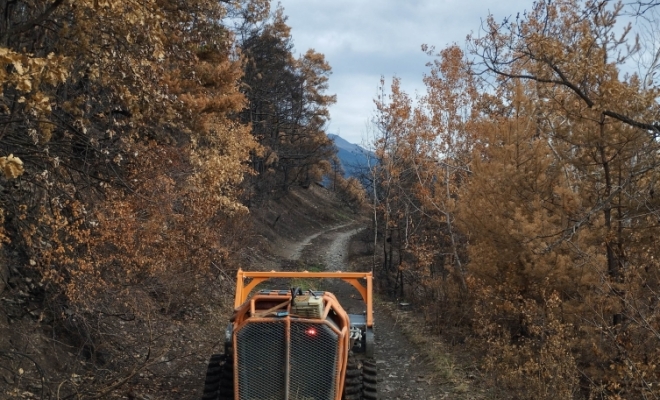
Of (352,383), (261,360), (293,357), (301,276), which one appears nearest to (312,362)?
(293,357)

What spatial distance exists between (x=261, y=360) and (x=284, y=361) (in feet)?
0.90

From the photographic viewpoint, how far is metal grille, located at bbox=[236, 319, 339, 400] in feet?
20.2

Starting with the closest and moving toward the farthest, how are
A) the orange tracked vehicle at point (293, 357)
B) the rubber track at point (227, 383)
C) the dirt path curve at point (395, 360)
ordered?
the orange tracked vehicle at point (293, 357) → the rubber track at point (227, 383) → the dirt path curve at point (395, 360)

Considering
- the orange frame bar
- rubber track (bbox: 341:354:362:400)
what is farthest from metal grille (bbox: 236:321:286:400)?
the orange frame bar

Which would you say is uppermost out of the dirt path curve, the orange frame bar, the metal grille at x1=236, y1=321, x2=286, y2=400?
the orange frame bar

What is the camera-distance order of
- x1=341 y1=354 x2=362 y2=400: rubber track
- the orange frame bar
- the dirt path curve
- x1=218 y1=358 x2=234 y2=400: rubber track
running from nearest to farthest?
x1=341 y1=354 x2=362 y2=400: rubber track, x1=218 y1=358 x2=234 y2=400: rubber track, the orange frame bar, the dirt path curve

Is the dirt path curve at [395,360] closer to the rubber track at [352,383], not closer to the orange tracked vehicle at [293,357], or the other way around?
the rubber track at [352,383]

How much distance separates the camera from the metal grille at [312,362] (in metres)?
6.16

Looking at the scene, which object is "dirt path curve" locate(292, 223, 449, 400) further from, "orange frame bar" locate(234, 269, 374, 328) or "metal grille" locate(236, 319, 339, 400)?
"metal grille" locate(236, 319, 339, 400)

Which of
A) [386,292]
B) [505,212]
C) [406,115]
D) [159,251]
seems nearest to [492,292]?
[505,212]

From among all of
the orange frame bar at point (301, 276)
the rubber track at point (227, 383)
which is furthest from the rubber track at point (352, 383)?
the orange frame bar at point (301, 276)

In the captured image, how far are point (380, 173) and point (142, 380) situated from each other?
16035 mm

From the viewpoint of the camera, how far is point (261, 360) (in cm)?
624

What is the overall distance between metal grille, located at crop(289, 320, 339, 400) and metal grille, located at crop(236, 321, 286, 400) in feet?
0.42
